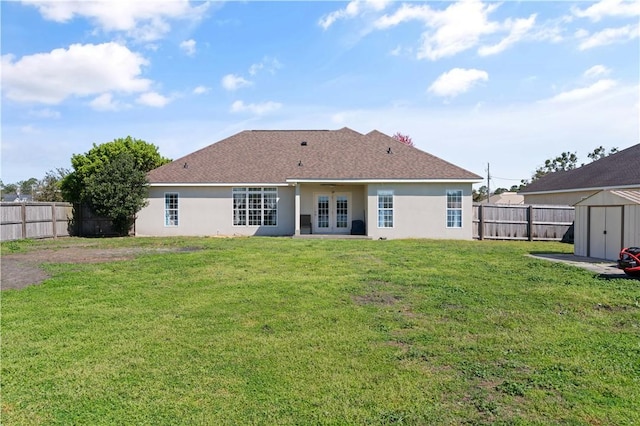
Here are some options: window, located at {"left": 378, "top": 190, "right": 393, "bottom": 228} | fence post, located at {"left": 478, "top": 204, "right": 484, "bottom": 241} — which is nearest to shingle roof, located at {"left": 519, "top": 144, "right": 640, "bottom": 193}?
fence post, located at {"left": 478, "top": 204, "right": 484, "bottom": 241}

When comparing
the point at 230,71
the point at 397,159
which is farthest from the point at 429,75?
the point at 230,71

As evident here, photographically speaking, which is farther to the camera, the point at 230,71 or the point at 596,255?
the point at 230,71

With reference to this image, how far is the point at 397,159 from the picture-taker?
2167 cm

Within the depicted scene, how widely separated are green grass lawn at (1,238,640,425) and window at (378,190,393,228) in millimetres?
11148

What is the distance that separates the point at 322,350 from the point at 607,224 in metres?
12.3

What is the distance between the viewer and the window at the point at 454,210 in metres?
20.2

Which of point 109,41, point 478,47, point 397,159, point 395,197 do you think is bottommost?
point 395,197

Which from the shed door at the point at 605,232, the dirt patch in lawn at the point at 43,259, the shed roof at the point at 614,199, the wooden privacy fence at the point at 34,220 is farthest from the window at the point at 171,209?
the shed door at the point at 605,232

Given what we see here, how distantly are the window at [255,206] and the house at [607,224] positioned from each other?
45.3 feet

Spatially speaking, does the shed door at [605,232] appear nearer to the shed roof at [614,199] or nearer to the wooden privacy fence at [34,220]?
Result: the shed roof at [614,199]

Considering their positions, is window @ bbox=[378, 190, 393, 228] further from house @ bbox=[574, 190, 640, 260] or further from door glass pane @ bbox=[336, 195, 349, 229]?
house @ bbox=[574, 190, 640, 260]

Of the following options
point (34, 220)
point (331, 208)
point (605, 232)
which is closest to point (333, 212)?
point (331, 208)

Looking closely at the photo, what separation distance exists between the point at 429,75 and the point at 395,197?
6287 mm

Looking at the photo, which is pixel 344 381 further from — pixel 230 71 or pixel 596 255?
pixel 230 71
